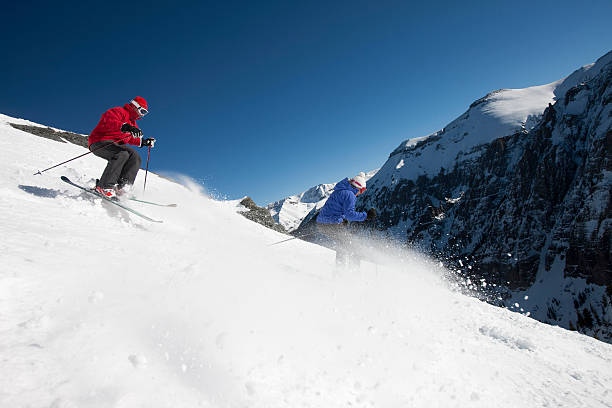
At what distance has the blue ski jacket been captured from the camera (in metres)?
7.51

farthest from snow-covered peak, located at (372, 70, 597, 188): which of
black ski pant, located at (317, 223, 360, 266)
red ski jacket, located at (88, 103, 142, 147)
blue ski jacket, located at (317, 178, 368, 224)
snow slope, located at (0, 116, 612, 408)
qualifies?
red ski jacket, located at (88, 103, 142, 147)

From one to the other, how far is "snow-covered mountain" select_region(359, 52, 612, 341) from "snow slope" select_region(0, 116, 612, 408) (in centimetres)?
9044

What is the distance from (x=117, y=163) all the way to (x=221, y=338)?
5.85 m

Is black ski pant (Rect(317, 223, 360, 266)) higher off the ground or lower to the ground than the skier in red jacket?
lower

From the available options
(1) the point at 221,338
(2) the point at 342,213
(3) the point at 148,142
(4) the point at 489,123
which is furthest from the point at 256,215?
(4) the point at 489,123

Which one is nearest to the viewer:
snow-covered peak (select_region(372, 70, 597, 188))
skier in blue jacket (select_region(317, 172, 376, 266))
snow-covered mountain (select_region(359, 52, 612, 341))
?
skier in blue jacket (select_region(317, 172, 376, 266))

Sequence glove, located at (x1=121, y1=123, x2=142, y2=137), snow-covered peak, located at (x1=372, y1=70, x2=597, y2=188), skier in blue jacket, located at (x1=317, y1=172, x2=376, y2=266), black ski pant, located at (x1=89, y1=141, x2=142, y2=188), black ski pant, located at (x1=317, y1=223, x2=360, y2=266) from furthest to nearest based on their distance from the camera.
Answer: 1. snow-covered peak, located at (x1=372, y1=70, x2=597, y2=188)
2. skier in blue jacket, located at (x1=317, y1=172, x2=376, y2=266)
3. black ski pant, located at (x1=317, y1=223, x2=360, y2=266)
4. glove, located at (x1=121, y1=123, x2=142, y2=137)
5. black ski pant, located at (x1=89, y1=141, x2=142, y2=188)

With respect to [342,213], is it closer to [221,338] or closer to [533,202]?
[221,338]

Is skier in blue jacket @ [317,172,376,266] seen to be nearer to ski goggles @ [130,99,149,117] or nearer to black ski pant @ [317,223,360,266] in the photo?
black ski pant @ [317,223,360,266]

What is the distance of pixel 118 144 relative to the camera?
A: 6805 mm

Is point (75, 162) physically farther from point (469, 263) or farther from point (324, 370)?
point (469, 263)

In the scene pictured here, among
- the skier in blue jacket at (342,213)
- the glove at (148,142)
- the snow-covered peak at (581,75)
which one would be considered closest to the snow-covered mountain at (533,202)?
the snow-covered peak at (581,75)

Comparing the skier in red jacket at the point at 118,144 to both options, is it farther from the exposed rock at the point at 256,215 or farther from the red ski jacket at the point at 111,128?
the exposed rock at the point at 256,215

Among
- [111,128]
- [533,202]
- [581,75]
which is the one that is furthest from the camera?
[581,75]
